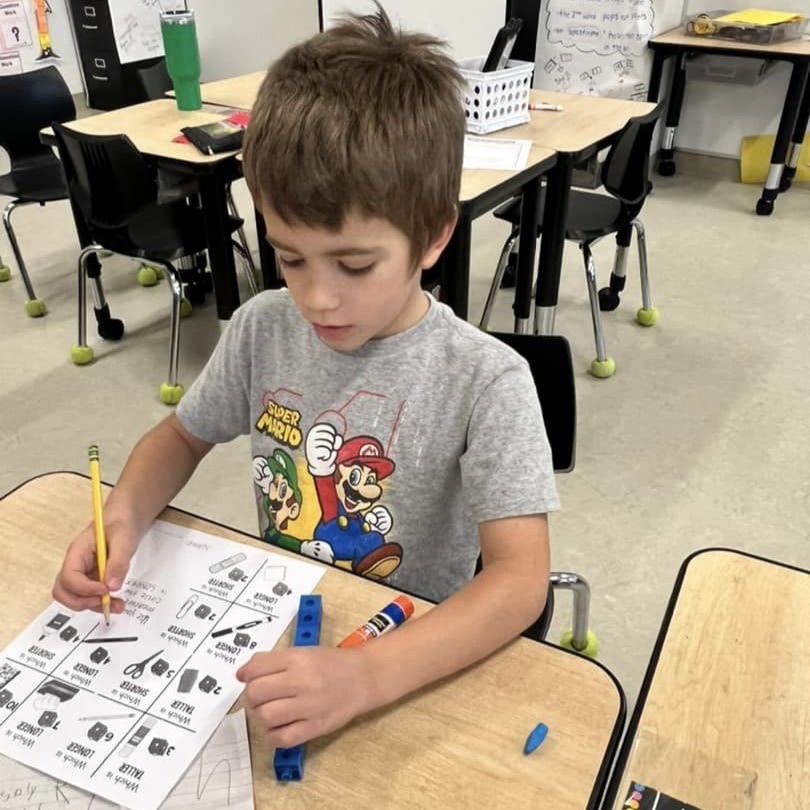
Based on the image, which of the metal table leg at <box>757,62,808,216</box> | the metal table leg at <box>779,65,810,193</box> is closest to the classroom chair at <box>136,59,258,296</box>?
the metal table leg at <box>757,62,808,216</box>

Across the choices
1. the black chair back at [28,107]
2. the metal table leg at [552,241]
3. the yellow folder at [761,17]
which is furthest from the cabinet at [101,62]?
the metal table leg at [552,241]

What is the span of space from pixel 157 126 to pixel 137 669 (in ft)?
6.48

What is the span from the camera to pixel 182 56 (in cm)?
234

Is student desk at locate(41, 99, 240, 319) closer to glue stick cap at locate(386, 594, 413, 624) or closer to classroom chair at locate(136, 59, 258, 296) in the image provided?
classroom chair at locate(136, 59, 258, 296)

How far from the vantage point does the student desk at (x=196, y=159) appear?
2021mm

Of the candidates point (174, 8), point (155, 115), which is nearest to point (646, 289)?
point (155, 115)

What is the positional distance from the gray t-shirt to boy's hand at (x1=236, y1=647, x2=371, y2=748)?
236 millimetres

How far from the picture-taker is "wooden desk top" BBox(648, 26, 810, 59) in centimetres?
337

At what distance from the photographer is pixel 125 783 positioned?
1.93ft

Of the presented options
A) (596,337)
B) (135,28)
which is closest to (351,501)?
(596,337)

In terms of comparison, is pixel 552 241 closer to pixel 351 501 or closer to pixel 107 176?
pixel 107 176

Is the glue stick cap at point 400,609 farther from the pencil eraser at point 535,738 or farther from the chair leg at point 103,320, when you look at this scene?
the chair leg at point 103,320

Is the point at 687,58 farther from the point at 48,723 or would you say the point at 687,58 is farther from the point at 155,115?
the point at 48,723

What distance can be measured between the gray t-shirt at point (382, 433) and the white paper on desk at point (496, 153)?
1121mm
